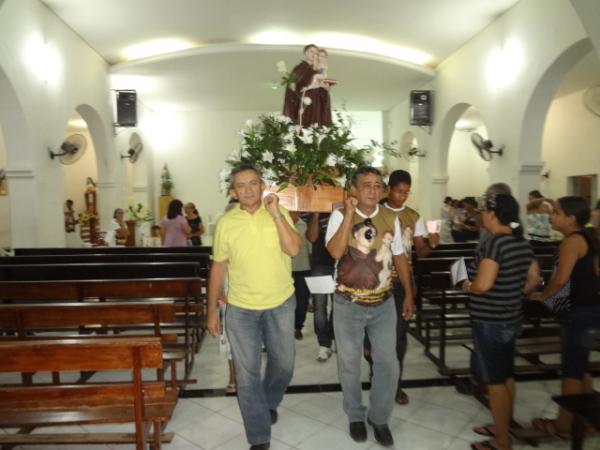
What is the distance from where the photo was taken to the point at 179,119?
1398 cm

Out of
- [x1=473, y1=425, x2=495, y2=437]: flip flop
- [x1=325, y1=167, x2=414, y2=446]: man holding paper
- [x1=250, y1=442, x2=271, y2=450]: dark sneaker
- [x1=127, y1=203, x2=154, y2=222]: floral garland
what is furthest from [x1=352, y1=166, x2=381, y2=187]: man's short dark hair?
[x1=127, y1=203, x2=154, y2=222]: floral garland

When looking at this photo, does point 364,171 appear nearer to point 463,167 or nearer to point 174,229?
point 174,229

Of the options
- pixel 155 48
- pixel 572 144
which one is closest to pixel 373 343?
pixel 155 48

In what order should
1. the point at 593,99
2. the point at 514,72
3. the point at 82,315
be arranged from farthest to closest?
1. the point at 593,99
2. the point at 514,72
3. the point at 82,315

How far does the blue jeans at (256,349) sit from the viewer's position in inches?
103

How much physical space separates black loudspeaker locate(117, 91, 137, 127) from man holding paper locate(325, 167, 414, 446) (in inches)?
339

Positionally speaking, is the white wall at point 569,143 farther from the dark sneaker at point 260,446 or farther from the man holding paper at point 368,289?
the dark sneaker at point 260,446

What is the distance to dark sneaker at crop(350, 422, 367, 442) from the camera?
2.85 m

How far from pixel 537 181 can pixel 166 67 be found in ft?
25.3

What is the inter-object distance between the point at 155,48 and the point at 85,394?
8.73 m

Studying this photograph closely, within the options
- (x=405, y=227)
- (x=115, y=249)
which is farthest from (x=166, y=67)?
(x=405, y=227)

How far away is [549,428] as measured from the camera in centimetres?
282

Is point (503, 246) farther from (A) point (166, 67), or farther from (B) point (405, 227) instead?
(A) point (166, 67)

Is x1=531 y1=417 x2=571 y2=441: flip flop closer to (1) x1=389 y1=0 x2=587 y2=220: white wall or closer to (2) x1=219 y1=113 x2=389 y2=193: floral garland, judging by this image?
(2) x1=219 y1=113 x2=389 y2=193: floral garland
